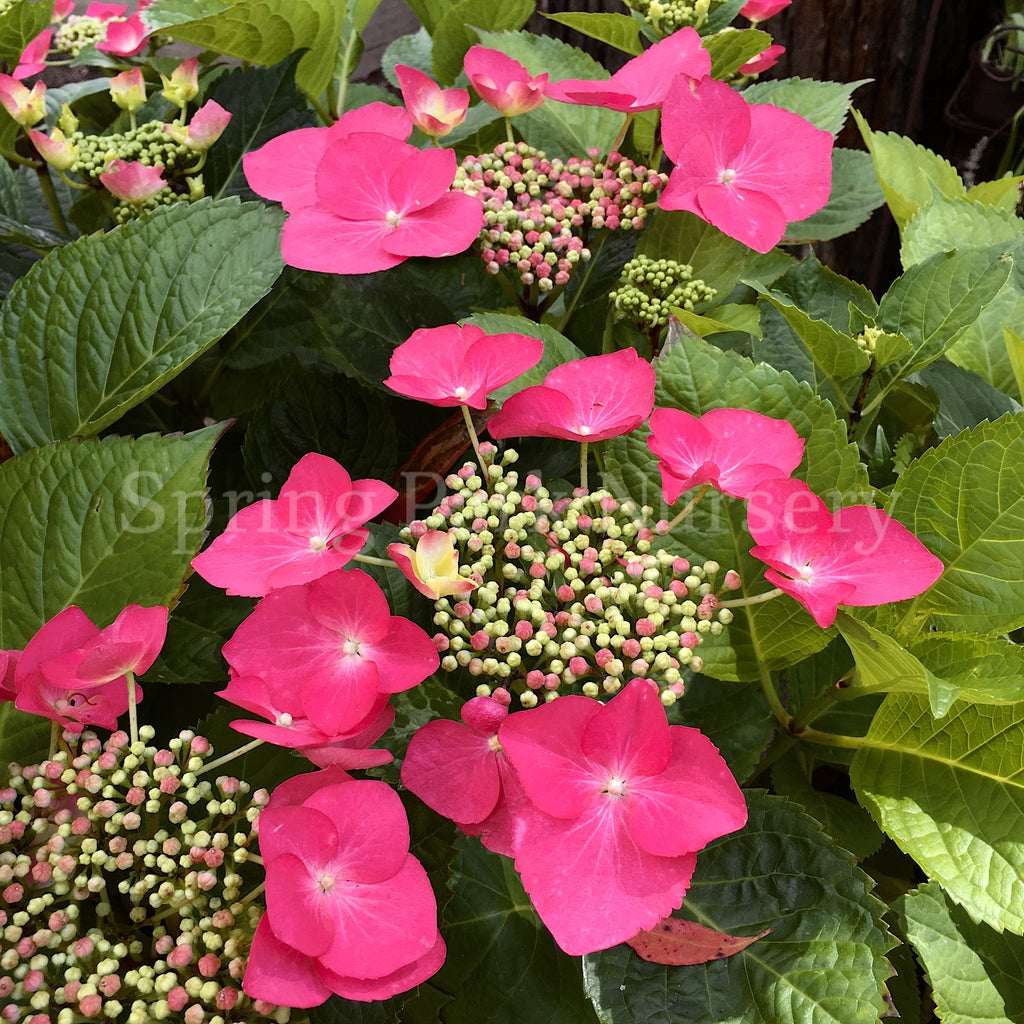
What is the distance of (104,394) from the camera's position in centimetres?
68

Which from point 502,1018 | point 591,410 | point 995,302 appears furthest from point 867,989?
point 995,302

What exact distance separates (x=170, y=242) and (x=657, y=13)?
0.48 m

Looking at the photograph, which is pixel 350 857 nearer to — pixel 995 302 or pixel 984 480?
pixel 984 480

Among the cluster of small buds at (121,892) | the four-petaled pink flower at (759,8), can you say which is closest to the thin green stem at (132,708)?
the cluster of small buds at (121,892)

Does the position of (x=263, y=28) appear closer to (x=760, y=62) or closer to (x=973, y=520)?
(x=760, y=62)

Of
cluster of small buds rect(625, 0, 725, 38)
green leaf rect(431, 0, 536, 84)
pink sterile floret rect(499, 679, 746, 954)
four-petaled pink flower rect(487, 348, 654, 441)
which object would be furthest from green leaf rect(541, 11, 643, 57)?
pink sterile floret rect(499, 679, 746, 954)

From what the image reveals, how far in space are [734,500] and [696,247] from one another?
29 cm

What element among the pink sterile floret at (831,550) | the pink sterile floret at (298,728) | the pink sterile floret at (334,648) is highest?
the pink sterile floret at (831,550)

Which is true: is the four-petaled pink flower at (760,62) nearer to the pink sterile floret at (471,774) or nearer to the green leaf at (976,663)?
the green leaf at (976,663)

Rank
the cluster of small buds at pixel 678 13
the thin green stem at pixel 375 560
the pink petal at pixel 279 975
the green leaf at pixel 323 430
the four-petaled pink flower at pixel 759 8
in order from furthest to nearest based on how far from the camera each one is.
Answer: the four-petaled pink flower at pixel 759 8 → the cluster of small buds at pixel 678 13 → the green leaf at pixel 323 430 → the thin green stem at pixel 375 560 → the pink petal at pixel 279 975

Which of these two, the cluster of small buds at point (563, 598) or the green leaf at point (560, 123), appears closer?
the cluster of small buds at point (563, 598)

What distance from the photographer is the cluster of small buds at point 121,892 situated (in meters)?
0.42

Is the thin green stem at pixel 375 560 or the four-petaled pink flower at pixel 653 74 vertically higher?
the four-petaled pink flower at pixel 653 74

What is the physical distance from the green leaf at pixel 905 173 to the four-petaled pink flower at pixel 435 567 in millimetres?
637
